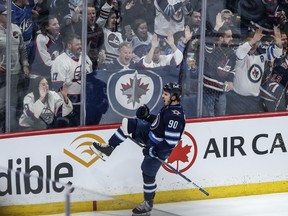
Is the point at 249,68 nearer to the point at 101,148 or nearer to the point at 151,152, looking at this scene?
the point at 151,152

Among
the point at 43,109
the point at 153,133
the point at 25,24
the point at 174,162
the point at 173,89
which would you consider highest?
the point at 25,24

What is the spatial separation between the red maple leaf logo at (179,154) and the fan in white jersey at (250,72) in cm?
57

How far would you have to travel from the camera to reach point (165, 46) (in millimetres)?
8734

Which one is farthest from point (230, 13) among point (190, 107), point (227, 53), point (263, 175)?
point (263, 175)

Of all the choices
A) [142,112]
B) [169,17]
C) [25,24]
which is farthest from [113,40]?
[25,24]

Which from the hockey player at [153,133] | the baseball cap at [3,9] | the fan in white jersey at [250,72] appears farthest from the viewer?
the fan in white jersey at [250,72]

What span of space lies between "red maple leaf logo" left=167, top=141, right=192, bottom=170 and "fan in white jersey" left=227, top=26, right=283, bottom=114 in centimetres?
57

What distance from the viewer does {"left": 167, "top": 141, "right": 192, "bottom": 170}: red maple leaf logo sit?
8.67 meters

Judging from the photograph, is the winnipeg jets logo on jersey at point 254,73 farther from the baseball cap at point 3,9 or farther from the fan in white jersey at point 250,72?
the baseball cap at point 3,9

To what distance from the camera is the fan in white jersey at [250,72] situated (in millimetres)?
9062

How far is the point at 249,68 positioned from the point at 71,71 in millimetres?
1718

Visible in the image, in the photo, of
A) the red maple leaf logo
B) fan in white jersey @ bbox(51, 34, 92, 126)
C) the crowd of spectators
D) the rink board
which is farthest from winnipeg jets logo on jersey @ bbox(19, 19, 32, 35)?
the red maple leaf logo

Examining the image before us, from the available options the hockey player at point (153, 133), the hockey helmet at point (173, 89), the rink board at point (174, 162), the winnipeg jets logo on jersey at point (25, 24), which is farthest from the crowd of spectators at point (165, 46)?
the hockey helmet at point (173, 89)

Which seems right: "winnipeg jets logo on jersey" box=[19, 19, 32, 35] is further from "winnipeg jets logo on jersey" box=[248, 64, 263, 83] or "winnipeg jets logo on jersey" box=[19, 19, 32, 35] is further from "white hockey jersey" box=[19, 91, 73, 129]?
"winnipeg jets logo on jersey" box=[248, 64, 263, 83]
